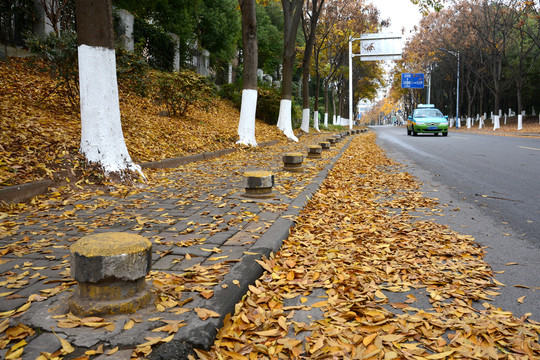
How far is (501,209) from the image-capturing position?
18.2ft

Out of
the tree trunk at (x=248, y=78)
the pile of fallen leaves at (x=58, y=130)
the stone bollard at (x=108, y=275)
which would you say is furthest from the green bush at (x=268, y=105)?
the stone bollard at (x=108, y=275)

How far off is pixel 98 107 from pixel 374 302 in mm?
5315

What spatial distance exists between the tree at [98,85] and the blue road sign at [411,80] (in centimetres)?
4795

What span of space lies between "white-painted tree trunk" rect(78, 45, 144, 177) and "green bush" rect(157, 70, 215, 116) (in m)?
6.07

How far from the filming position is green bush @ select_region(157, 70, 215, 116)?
12.6m

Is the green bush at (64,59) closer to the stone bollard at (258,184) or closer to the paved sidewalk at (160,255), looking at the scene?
the paved sidewalk at (160,255)

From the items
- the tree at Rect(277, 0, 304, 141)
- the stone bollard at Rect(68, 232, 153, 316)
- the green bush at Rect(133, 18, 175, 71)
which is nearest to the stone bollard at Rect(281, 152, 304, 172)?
the stone bollard at Rect(68, 232, 153, 316)

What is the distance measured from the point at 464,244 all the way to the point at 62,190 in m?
5.09

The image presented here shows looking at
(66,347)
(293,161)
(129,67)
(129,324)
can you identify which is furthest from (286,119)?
(66,347)

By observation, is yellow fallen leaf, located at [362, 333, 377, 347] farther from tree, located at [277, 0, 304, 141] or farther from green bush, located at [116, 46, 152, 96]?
tree, located at [277, 0, 304, 141]

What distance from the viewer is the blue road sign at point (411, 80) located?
49.7 meters

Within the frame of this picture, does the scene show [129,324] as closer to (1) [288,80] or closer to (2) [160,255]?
(2) [160,255]

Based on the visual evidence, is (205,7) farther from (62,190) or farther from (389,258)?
(389,258)

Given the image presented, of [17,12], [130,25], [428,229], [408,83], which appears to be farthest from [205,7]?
[408,83]
